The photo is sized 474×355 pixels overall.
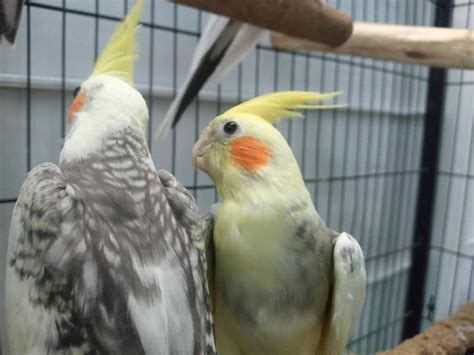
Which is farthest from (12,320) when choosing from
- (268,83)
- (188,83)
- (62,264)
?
(268,83)

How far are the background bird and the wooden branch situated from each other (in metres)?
0.24

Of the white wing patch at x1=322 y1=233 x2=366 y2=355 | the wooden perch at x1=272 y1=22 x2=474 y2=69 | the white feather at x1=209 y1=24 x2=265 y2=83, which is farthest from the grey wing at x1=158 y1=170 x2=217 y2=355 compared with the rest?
the wooden perch at x1=272 y1=22 x2=474 y2=69

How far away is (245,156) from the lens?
0.78m

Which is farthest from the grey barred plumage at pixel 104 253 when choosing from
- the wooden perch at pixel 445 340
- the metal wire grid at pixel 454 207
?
the metal wire grid at pixel 454 207

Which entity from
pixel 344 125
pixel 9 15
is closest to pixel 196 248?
→ pixel 9 15

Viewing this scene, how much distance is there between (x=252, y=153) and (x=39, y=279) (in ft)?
1.22

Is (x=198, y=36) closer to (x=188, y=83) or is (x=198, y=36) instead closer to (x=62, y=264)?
(x=188, y=83)

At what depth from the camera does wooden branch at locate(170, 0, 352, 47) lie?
868 millimetres

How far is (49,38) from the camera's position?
3.68 feet

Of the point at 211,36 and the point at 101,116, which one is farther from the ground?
the point at 211,36

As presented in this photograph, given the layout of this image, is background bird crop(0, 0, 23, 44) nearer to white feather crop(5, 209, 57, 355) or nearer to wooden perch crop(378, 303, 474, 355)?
white feather crop(5, 209, 57, 355)

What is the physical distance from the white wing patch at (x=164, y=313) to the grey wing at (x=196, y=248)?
0.8 inches

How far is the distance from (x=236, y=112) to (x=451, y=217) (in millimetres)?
1573

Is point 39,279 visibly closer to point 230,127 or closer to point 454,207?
point 230,127
